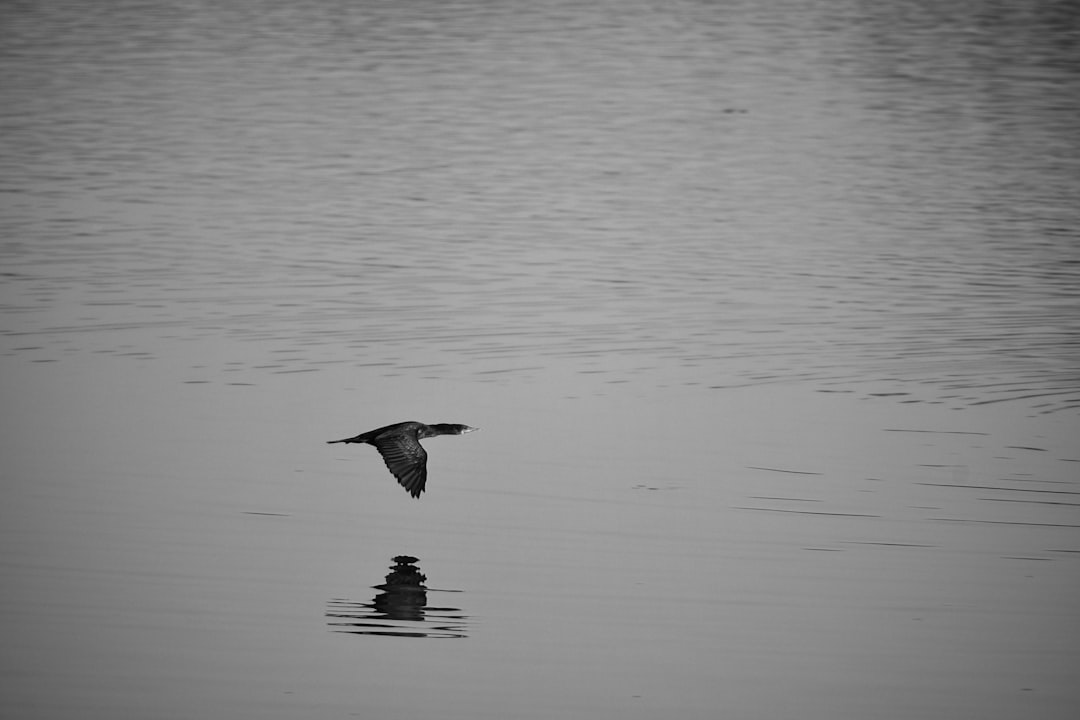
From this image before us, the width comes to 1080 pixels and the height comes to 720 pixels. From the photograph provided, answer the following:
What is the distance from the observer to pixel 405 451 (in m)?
9.38

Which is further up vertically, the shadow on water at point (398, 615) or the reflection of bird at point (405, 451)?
the reflection of bird at point (405, 451)

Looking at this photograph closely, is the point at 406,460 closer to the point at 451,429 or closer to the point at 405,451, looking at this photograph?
the point at 405,451

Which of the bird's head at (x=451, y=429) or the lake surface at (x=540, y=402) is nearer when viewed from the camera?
the lake surface at (x=540, y=402)

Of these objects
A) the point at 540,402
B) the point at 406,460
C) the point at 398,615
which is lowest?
the point at 398,615

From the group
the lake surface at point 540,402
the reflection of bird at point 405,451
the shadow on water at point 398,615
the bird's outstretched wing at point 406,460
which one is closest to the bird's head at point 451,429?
the reflection of bird at point 405,451

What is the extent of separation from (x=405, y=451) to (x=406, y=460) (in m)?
0.08

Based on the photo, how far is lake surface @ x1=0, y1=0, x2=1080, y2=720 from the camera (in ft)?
24.9

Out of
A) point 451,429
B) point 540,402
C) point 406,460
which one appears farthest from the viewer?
point 540,402

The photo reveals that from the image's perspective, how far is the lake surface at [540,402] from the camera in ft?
24.9

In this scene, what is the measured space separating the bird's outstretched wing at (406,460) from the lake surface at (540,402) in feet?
0.88

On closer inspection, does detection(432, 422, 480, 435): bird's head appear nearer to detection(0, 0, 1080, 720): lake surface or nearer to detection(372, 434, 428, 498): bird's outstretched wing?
detection(0, 0, 1080, 720): lake surface

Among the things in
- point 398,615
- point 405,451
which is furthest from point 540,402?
point 398,615

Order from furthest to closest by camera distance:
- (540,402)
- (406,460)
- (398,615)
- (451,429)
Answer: (540,402) < (451,429) < (406,460) < (398,615)

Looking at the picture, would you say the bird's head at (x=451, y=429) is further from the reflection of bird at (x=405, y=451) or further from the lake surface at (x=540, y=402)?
the lake surface at (x=540, y=402)
